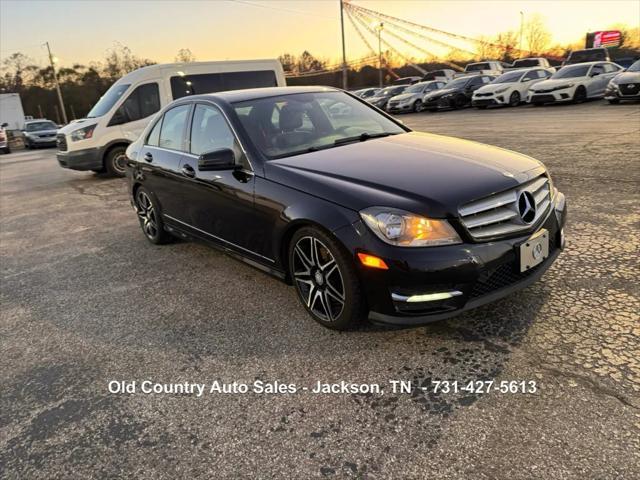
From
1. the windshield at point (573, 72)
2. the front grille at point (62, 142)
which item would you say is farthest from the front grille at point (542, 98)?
the front grille at point (62, 142)

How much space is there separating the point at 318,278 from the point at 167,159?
2.37 metres

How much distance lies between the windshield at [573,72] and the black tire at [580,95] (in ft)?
2.14

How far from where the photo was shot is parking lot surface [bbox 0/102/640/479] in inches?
85.0

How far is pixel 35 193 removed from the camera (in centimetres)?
1037

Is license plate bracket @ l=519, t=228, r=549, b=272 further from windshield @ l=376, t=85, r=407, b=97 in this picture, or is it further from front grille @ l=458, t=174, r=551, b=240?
windshield @ l=376, t=85, r=407, b=97

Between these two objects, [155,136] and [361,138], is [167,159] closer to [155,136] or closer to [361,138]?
[155,136]

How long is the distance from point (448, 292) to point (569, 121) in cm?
1274

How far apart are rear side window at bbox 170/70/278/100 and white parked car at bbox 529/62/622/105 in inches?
465

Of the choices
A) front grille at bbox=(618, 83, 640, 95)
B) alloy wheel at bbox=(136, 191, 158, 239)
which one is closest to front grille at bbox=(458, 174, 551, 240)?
alloy wheel at bbox=(136, 191, 158, 239)

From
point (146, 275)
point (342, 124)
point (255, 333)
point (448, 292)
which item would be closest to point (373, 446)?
point (448, 292)

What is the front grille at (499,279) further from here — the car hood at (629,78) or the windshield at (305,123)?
the car hood at (629,78)

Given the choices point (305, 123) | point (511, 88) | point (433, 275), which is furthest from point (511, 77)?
point (433, 275)

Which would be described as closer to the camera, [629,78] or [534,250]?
[534,250]

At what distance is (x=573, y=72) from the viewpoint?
18.8 metres
